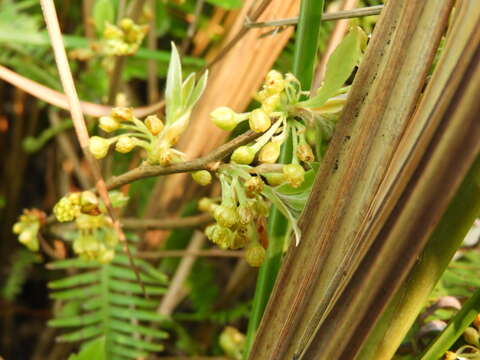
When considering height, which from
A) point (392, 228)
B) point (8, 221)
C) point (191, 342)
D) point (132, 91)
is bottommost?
point (392, 228)

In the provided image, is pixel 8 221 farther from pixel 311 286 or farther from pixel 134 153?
pixel 311 286

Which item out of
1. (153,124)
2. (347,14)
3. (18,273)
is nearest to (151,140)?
(153,124)

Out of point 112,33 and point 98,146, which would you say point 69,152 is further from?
point 98,146

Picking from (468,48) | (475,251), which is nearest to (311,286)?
(468,48)

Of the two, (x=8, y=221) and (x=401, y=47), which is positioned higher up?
(x=8, y=221)

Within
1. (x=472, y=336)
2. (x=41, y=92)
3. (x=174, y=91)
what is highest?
(x=41, y=92)

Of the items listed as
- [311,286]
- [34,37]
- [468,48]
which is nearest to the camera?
[468,48]

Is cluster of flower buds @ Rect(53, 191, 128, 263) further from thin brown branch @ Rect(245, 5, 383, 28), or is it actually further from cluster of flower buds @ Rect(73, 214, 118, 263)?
thin brown branch @ Rect(245, 5, 383, 28)
